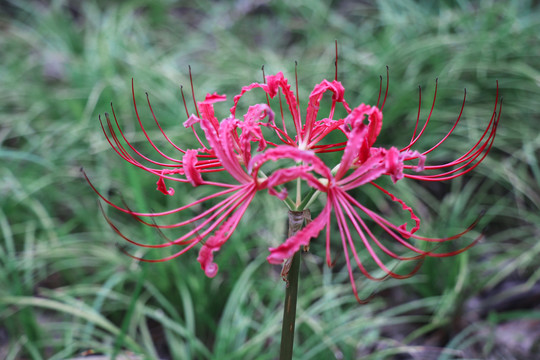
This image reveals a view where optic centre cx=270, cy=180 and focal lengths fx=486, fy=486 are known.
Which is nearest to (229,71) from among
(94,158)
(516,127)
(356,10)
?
(94,158)

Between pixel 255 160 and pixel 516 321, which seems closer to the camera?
pixel 255 160

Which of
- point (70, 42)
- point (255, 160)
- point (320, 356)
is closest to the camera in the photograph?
point (255, 160)

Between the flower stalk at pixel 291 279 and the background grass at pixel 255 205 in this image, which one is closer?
the flower stalk at pixel 291 279

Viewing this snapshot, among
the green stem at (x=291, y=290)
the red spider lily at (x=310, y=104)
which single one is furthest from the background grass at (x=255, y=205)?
the red spider lily at (x=310, y=104)

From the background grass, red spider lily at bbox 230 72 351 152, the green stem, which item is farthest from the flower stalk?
the background grass

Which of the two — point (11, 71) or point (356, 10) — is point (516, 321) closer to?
point (356, 10)

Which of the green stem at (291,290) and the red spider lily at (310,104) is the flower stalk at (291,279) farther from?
the red spider lily at (310,104)
